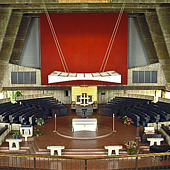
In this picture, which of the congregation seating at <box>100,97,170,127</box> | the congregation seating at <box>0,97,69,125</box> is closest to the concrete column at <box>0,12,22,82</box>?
the congregation seating at <box>0,97,69,125</box>

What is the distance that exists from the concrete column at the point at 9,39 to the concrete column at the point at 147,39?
10.3m

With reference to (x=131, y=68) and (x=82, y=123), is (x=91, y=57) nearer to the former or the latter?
(x=131, y=68)

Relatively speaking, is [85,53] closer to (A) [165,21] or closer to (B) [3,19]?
(A) [165,21]

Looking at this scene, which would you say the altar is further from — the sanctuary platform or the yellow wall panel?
the yellow wall panel

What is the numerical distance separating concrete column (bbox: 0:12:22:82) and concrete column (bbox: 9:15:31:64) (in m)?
0.98

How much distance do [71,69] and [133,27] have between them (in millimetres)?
6703

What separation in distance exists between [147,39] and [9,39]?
11736 mm

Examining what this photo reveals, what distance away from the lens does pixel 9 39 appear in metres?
20.0

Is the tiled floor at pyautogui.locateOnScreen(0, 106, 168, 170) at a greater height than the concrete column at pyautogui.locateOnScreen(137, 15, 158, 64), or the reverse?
the concrete column at pyautogui.locateOnScreen(137, 15, 158, 64)

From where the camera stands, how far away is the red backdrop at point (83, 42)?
795 inches

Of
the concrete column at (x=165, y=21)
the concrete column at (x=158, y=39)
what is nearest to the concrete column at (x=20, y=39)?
the concrete column at (x=158, y=39)

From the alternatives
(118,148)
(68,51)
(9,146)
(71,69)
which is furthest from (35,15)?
(118,148)

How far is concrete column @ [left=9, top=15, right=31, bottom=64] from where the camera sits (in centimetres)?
2094

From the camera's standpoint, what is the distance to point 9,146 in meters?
10.7
